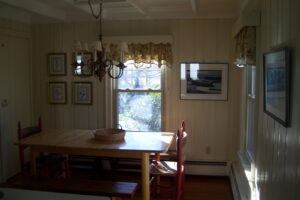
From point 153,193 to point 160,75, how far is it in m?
1.63

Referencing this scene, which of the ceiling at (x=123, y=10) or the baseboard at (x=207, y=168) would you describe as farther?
the baseboard at (x=207, y=168)

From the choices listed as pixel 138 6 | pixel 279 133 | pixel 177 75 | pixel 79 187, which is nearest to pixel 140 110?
pixel 177 75

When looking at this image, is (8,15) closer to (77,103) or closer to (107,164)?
(77,103)

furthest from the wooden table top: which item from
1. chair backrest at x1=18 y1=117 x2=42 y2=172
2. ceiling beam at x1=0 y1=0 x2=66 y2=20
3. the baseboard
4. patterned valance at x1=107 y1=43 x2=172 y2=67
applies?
ceiling beam at x1=0 y1=0 x2=66 y2=20

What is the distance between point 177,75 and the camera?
420 centimetres

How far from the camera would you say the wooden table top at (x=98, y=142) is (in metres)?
3.04

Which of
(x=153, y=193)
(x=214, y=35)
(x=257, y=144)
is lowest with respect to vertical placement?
(x=153, y=193)

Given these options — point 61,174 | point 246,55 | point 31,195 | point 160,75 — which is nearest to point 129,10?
point 160,75

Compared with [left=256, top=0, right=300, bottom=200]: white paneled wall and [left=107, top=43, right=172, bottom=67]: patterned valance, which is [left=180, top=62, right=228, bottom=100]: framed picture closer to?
[left=107, top=43, right=172, bottom=67]: patterned valance

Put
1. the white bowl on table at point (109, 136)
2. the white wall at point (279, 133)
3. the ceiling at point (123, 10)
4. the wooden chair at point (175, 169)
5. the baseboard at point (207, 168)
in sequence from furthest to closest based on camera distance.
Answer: the baseboard at point (207, 168), the ceiling at point (123, 10), the white bowl on table at point (109, 136), the wooden chair at point (175, 169), the white wall at point (279, 133)

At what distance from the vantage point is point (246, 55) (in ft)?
8.19

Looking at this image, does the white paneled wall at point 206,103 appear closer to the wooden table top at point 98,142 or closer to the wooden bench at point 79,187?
the wooden table top at point 98,142

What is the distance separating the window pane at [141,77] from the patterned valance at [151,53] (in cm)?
11

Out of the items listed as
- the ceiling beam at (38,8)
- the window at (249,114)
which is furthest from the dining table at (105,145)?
the ceiling beam at (38,8)
